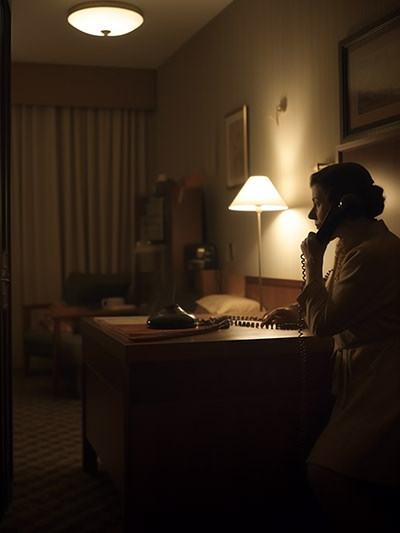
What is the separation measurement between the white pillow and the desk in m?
1.54

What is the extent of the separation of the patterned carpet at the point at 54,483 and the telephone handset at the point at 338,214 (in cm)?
142

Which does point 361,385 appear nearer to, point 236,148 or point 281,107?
point 281,107

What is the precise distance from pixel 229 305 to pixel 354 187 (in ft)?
6.71

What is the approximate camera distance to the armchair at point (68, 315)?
17.4 feet

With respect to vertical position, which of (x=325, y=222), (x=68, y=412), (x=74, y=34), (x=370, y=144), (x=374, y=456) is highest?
(x=74, y=34)

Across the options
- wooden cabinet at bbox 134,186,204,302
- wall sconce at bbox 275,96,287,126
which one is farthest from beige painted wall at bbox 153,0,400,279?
wooden cabinet at bbox 134,186,204,302

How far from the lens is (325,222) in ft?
7.32

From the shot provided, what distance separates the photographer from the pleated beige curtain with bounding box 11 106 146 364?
662 cm

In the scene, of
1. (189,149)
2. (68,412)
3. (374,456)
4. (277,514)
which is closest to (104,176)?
(189,149)

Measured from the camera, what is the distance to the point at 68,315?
209 inches

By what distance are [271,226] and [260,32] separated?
4.06ft

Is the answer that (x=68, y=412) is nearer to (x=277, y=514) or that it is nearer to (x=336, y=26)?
(x=277, y=514)

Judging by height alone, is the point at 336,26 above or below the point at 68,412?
above

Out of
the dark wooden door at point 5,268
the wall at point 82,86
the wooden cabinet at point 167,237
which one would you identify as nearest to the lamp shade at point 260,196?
the dark wooden door at point 5,268
